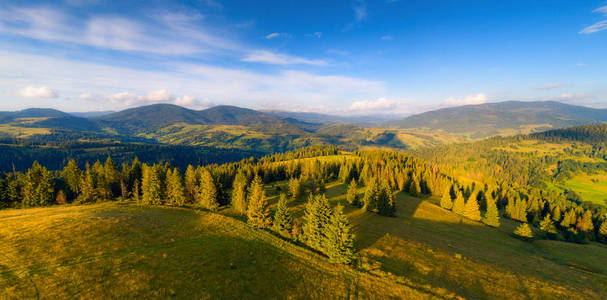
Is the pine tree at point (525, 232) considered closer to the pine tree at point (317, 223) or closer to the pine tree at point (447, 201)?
the pine tree at point (447, 201)

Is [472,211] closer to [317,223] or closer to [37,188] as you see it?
[317,223]

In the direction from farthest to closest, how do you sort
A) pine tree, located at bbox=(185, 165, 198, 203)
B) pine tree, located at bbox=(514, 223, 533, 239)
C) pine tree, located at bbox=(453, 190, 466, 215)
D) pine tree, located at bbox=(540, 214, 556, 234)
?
pine tree, located at bbox=(453, 190, 466, 215), pine tree, located at bbox=(540, 214, 556, 234), pine tree, located at bbox=(185, 165, 198, 203), pine tree, located at bbox=(514, 223, 533, 239)

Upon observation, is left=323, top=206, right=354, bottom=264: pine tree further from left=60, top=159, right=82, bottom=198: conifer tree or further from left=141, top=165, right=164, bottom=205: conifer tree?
left=60, top=159, right=82, bottom=198: conifer tree

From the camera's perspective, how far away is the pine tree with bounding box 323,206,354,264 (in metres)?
34.1

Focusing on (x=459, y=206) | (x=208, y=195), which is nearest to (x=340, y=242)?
(x=208, y=195)

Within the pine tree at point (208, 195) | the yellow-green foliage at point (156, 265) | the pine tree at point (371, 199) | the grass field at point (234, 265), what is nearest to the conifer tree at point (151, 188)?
the pine tree at point (208, 195)

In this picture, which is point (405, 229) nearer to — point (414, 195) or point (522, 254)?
point (522, 254)

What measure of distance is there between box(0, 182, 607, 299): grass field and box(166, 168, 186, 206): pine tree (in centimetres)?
1177

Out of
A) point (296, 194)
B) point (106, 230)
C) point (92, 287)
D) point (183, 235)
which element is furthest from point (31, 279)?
point (296, 194)

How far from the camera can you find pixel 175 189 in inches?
2441

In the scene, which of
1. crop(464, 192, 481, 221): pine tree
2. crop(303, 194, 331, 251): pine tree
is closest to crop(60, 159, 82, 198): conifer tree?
crop(303, 194, 331, 251): pine tree

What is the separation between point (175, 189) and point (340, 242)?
5214 centimetres

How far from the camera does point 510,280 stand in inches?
1341

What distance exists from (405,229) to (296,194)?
36.2m
